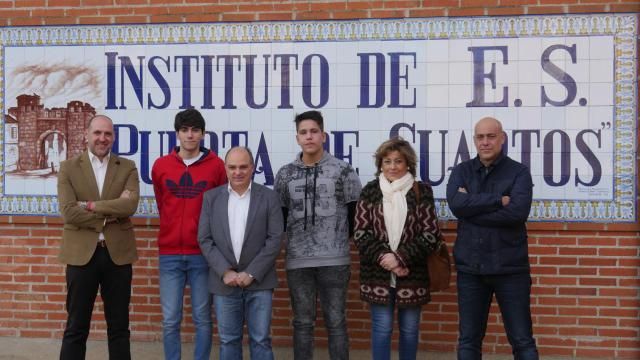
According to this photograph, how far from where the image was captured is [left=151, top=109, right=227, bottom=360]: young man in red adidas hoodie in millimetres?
4426

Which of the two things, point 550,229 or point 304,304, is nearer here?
point 304,304

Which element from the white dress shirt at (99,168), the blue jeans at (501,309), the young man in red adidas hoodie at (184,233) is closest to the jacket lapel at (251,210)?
the young man in red adidas hoodie at (184,233)

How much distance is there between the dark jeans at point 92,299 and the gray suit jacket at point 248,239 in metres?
0.66

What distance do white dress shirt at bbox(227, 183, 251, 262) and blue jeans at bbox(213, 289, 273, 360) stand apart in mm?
261

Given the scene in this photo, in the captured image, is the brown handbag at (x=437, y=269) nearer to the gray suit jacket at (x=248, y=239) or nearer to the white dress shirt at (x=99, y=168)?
the gray suit jacket at (x=248, y=239)

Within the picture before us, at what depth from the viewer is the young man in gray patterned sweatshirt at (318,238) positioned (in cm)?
430

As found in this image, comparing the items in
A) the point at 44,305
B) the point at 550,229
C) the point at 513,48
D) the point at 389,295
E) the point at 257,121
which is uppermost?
the point at 513,48

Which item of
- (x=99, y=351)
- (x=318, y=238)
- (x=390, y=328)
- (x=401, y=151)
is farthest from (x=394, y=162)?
(x=99, y=351)

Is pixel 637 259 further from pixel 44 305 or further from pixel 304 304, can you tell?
pixel 44 305

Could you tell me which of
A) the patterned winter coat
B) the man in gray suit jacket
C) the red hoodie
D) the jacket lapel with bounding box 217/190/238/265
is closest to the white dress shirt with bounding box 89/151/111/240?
the red hoodie

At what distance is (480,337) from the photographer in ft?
14.0

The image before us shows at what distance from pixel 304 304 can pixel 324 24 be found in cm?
232

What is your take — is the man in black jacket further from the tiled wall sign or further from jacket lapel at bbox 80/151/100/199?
jacket lapel at bbox 80/151/100/199

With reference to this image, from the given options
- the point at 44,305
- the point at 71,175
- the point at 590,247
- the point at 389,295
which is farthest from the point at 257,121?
the point at 590,247
